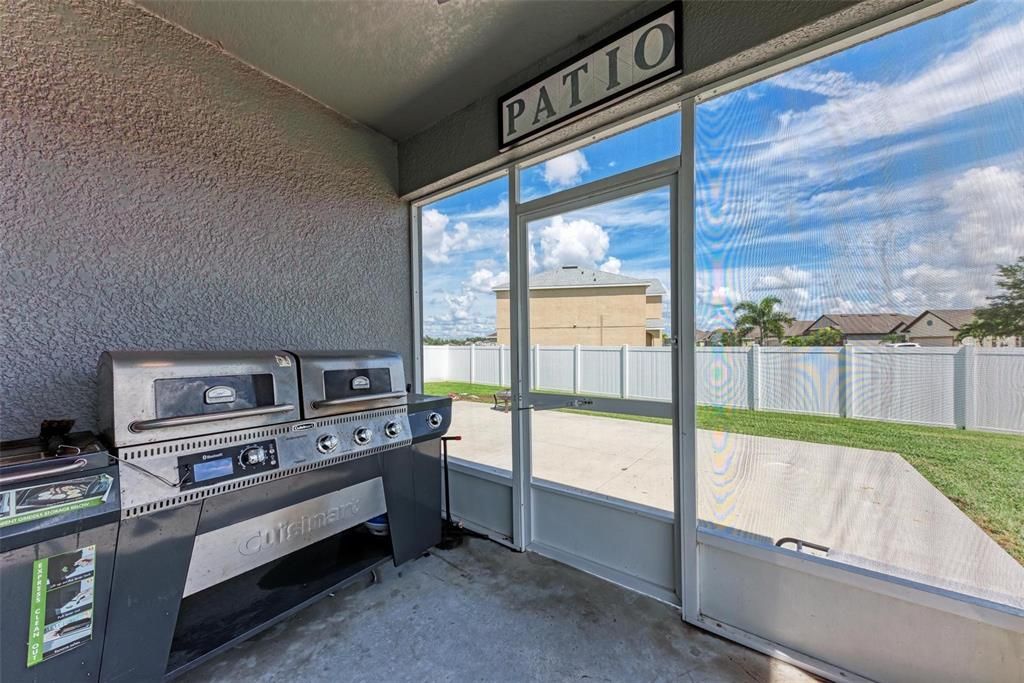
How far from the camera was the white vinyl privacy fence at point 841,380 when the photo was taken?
1.30 meters

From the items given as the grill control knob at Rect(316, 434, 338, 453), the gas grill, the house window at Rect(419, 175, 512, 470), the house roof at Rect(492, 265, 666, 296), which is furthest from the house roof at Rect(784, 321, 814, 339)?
the grill control knob at Rect(316, 434, 338, 453)

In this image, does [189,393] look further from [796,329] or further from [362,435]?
[796,329]

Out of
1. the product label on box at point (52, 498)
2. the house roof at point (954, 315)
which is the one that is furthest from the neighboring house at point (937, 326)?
the product label on box at point (52, 498)

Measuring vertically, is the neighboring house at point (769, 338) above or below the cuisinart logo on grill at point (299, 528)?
above

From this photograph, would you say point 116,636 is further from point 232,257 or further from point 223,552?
point 232,257

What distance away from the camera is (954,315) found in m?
1.35

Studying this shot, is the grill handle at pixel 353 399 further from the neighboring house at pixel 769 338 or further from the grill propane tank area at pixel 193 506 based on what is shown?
the neighboring house at pixel 769 338

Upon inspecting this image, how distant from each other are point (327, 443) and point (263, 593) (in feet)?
2.16

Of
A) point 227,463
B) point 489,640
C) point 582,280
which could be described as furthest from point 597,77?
point 489,640

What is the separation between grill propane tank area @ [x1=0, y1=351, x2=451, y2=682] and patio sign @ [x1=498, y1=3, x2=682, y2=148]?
1.62 metres

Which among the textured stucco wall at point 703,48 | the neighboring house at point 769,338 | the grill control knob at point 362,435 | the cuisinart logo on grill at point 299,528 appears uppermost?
the textured stucco wall at point 703,48

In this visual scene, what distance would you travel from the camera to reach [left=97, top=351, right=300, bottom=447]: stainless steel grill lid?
1.24 m

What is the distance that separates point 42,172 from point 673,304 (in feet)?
9.26

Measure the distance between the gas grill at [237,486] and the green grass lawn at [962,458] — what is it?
6.43 ft
